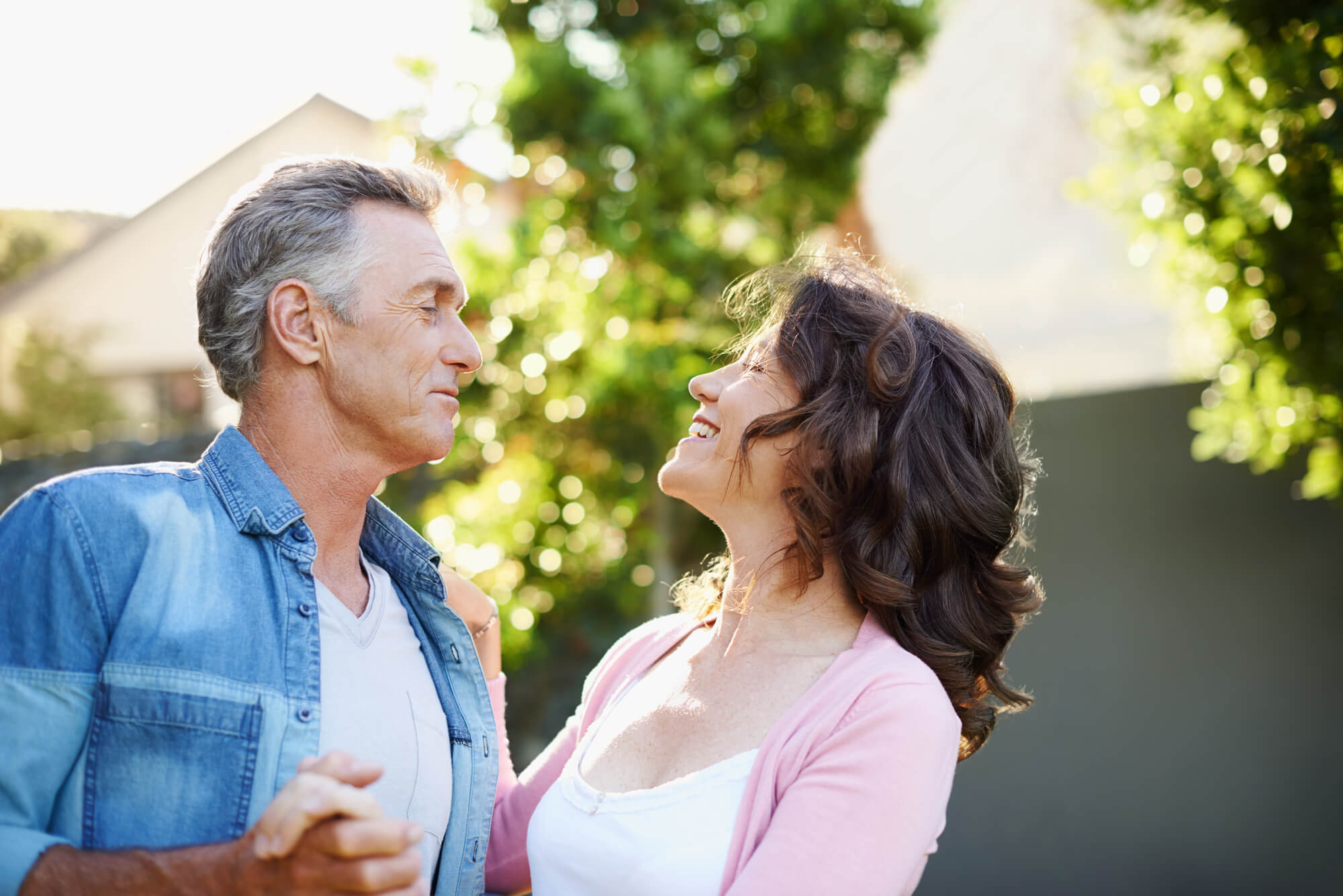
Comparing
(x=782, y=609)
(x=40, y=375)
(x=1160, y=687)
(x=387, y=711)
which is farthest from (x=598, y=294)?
(x=40, y=375)

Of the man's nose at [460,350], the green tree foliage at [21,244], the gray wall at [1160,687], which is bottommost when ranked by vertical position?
the gray wall at [1160,687]

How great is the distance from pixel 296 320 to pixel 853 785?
1220mm

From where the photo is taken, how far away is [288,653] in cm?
162

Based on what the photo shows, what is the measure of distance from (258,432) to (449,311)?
41cm

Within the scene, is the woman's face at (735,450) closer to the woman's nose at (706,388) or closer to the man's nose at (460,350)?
the woman's nose at (706,388)

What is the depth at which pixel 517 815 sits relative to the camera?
2.13 metres

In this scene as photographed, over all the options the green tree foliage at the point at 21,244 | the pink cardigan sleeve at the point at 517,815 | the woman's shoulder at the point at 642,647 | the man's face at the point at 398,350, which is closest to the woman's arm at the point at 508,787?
the pink cardigan sleeve at the point at 517,815

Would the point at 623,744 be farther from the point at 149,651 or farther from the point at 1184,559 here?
the point at 1184,559

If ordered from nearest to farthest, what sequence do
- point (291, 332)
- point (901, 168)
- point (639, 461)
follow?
point (291, 332) < point (639, 461) < point (901, 168)

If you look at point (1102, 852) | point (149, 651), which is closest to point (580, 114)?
point (149, 651)

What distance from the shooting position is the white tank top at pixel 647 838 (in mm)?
1614

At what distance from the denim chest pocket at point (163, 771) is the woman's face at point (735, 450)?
0.88m

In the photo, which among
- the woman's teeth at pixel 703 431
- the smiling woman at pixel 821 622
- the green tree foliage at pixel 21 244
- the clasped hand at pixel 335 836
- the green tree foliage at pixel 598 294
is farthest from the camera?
the green tree foliage at pixel 21 244

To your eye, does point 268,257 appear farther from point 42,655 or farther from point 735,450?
point 735,450
